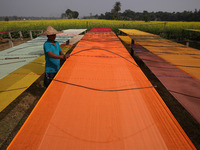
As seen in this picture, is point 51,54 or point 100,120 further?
point 51,54

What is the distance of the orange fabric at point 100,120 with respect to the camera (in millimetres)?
1081

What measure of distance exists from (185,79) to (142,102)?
4.00 ft

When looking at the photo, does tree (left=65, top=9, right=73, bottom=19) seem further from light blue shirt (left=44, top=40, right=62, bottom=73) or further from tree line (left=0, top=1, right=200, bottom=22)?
light blue shirt (left=44, top=40, right=62, bottom=73)

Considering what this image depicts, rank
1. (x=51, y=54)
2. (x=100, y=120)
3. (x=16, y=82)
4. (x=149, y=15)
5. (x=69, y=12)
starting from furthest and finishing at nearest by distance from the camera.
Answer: (x=69, y=12), (x=149, y=15), (x=51, y=54), (x=16, y=82), (x=100, y=120)

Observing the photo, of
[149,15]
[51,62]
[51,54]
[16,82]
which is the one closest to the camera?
[16,82]

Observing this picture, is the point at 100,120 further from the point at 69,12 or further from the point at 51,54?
the point at 69,12

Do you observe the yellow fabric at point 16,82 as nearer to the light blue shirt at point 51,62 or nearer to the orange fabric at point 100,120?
the light blue shirt at point 51,62

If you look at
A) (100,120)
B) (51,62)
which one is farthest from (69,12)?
(100,120)

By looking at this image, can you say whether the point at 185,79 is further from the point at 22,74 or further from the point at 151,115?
the point at 22,74

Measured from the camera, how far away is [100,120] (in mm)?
1337

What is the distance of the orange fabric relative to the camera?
42.6 inches

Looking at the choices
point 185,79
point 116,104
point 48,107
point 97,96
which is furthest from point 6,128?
point 185,79

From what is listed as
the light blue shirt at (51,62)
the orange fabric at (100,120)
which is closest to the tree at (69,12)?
the light blue shirt at (51,62)

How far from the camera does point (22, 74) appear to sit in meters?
2.88
